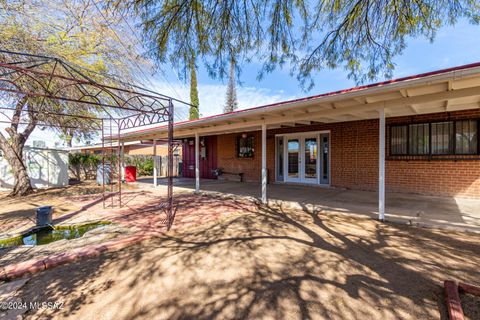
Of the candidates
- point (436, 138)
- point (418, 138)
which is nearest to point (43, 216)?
point (418, 138)

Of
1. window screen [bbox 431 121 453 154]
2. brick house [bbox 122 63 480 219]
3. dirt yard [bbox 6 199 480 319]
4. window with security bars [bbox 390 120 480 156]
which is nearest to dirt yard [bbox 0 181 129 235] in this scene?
dirt yard [bbox 6 199 480 319]

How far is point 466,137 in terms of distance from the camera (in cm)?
644

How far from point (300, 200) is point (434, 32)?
493 cm

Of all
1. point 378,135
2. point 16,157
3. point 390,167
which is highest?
point 378,135

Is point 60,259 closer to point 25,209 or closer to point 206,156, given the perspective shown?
point 25,209

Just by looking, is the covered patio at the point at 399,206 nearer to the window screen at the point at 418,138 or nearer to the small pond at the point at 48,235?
the window screen at the point at 418,138

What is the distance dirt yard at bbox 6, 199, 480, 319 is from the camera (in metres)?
2.21

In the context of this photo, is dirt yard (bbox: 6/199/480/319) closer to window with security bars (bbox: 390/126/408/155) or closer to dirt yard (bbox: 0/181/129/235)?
dirt yard (bbox: 0/181/129/235)

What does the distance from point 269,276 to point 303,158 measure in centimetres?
742

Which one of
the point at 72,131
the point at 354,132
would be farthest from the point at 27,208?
the point at 354,132

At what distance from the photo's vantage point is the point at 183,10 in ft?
13.1

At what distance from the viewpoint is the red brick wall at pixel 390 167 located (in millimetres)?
6469

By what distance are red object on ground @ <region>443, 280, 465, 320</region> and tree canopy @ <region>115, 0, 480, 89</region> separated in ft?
15.0

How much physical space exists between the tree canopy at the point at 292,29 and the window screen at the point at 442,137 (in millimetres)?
3171
